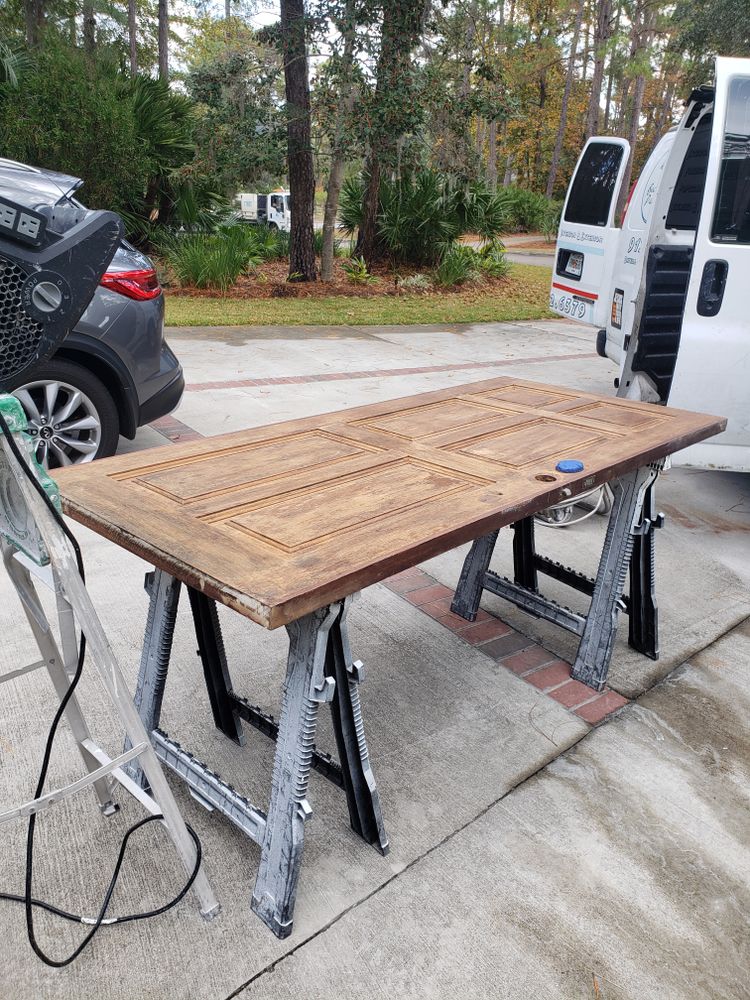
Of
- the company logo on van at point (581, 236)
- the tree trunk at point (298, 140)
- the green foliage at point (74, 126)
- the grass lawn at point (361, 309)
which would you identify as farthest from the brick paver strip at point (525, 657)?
the green foliage at point (74, 126)

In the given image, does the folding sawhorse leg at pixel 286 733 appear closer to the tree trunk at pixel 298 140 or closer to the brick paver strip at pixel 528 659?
the brick paver strip at pixel 528 659

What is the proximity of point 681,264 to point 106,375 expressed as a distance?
355cm

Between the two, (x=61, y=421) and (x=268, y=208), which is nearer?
(x=61, y=421)

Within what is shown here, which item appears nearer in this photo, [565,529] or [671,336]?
[565,529]

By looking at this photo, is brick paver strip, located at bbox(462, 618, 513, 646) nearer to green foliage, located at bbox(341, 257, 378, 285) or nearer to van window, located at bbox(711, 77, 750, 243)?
van window, located at bbox(711, 77, 750, 243)

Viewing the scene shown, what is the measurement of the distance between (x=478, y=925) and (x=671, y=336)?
151 inches

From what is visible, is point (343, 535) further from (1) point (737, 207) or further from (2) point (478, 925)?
(1) point (737, 207)

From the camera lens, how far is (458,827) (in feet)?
7.36

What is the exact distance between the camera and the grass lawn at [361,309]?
10.4 metres

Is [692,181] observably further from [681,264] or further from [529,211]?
[529,211]

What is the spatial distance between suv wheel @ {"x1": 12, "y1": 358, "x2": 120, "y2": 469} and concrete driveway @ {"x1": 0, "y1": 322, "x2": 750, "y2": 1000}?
0.66m

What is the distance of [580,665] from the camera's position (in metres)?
2.98

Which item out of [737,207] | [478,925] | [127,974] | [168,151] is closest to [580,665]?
[478,925]

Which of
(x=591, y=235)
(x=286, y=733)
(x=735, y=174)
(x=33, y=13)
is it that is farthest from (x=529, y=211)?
(x=286, y=733)
